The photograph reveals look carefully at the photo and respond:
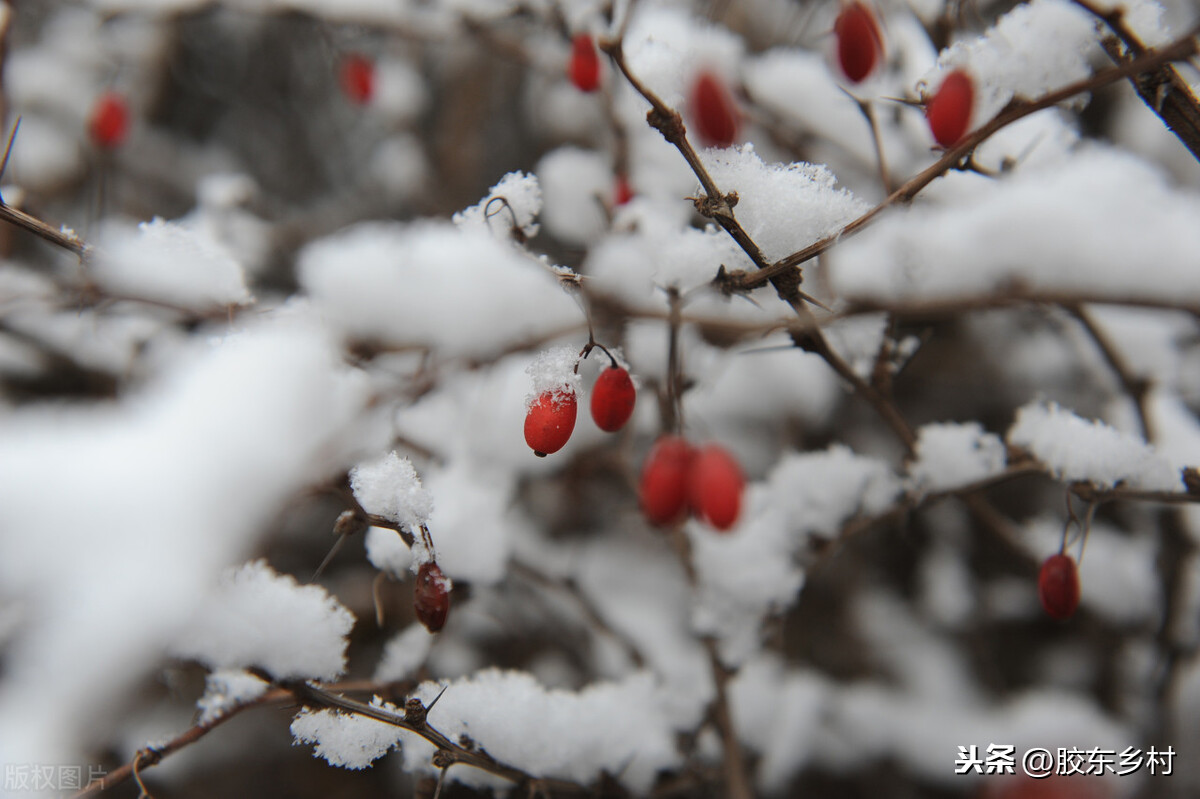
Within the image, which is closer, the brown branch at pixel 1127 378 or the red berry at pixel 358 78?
the brown branch at pixel 1127 378

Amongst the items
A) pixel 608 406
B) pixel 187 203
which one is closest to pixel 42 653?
pixel 608 406

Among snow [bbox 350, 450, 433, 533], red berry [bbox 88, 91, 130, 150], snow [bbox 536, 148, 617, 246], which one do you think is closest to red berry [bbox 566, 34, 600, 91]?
snow [bbox 536, 148, 617, 246]

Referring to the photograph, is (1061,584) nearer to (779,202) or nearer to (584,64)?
(779,202)

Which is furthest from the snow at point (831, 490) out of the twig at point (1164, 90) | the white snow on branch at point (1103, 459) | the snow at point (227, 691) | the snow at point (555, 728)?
the snow at point (227, 691)

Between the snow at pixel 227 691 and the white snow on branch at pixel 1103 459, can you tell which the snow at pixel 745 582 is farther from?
the snow at pixel 227 691

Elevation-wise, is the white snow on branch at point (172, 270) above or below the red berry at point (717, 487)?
above

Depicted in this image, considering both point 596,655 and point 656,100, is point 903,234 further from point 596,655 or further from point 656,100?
point 596,655

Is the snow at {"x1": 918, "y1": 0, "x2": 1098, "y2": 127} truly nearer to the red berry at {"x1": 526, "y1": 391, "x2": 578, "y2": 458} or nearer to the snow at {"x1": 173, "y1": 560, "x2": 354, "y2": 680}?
the red berry at {"x1": 526, "y1": 391, "x2": 578, "y2": 458}
